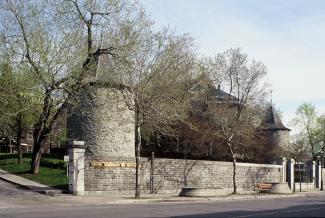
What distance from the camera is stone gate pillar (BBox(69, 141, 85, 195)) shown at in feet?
96.4

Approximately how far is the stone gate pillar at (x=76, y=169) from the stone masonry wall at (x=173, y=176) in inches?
29.4

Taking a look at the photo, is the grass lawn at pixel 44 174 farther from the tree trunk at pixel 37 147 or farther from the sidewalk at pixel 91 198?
the sidewalk at pixel 91 198

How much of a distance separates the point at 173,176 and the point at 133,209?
14.9 m

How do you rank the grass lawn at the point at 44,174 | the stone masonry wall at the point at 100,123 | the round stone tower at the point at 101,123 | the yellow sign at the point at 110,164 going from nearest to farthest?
the yellow sign at the point at 110,164 → the grass lawn at the point at 44,174 → the round stone tower at the point at 101,123 → the stone masonry wall at the point at 100,123

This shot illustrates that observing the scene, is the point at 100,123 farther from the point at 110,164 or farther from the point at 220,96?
the point at 220,96

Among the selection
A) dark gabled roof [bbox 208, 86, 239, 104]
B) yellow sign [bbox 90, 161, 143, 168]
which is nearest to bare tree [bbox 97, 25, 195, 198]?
yellow sign [bbox 90, 161, 143, 168]

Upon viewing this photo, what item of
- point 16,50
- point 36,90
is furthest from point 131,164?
point 16,50

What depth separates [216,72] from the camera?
197ft

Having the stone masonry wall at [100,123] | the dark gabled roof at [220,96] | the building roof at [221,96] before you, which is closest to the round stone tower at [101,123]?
the stone masonry wall at [100,123]

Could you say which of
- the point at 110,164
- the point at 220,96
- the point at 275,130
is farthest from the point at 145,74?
the point at 275,130

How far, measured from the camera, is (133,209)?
835 inches

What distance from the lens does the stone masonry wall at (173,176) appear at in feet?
102

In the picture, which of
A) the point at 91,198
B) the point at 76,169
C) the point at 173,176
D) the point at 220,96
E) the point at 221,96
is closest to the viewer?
the point at 91,198

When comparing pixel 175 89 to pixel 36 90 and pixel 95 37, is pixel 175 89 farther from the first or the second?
pixel 36 90
